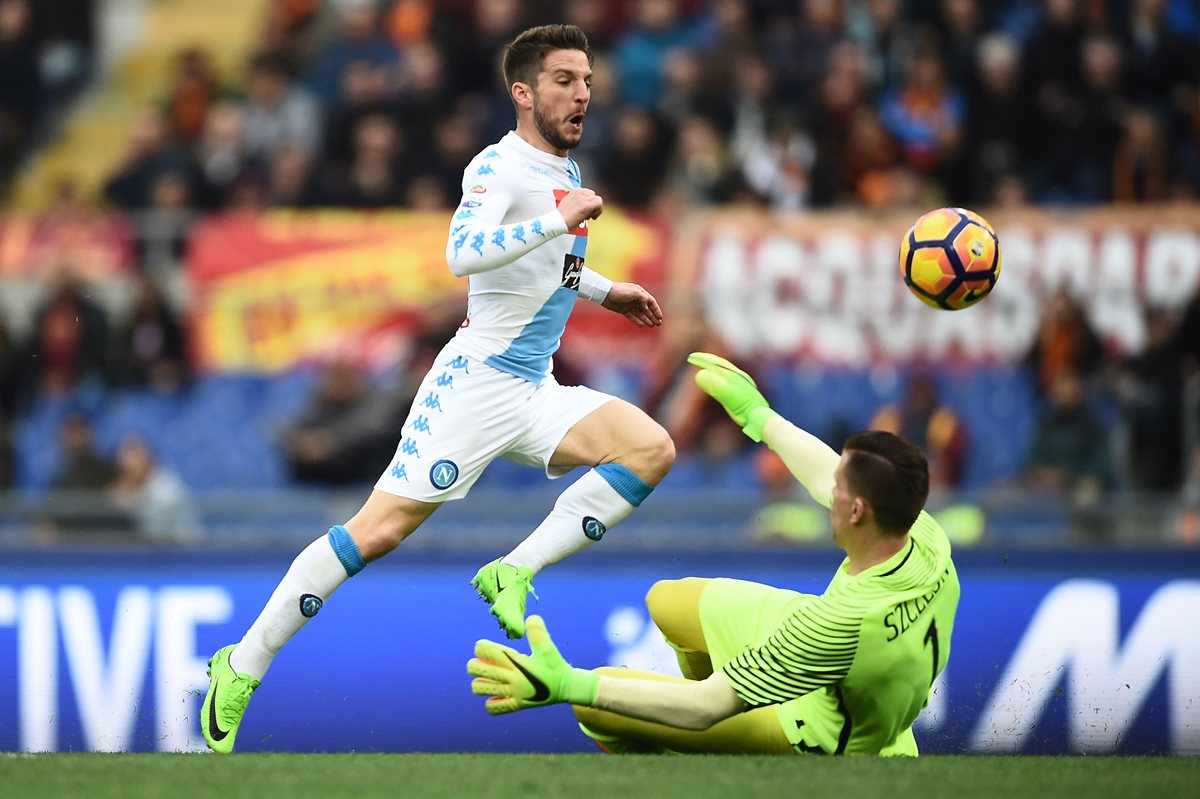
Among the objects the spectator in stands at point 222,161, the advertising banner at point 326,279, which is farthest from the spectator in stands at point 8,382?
the spectator in stands at point 222,161

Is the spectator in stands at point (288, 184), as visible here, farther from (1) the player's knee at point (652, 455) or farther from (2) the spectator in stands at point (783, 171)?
(1) the player's knee at point (652, 455)

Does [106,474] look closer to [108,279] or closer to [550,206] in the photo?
[108,279]

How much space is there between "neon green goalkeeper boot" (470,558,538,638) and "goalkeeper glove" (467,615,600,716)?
478mm

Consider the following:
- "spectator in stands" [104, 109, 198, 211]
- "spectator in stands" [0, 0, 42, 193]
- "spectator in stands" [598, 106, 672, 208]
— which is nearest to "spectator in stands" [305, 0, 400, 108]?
"spectator in stands" [104, 109, 198, 211]

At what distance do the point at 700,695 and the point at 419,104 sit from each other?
24.1 feet

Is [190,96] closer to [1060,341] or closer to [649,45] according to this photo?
[649,45]

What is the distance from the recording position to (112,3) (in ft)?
50.0

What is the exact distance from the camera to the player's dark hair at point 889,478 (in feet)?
18.6

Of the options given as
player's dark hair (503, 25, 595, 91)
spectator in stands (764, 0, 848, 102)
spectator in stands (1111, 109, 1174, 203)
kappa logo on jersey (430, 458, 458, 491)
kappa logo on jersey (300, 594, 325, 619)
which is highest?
spectator in stands (764, 0, 848, 102)

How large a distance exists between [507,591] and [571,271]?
1141 mm

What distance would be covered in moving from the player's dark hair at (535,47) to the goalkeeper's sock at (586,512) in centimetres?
137

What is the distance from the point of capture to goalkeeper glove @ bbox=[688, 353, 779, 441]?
6.64 metres

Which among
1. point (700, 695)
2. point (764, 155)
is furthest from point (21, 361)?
point (700, 695)

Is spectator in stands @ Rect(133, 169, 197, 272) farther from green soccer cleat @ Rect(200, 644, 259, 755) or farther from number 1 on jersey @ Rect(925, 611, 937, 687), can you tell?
number 1 on jersey @ Rect(925, 611, 937, 687)
